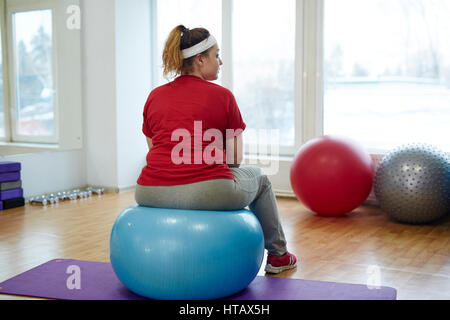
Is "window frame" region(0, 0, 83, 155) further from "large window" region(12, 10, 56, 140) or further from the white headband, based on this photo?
the white headband

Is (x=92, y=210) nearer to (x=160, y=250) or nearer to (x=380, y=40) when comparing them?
(x=160, y=250)

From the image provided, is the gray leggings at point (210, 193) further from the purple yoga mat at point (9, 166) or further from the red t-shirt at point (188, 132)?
the purple yoga mat at point (9, 166)

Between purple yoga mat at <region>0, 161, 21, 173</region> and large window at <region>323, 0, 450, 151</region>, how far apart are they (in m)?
2.57

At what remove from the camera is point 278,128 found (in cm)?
491

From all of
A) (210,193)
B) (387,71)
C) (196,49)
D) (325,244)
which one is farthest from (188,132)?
(387,71)

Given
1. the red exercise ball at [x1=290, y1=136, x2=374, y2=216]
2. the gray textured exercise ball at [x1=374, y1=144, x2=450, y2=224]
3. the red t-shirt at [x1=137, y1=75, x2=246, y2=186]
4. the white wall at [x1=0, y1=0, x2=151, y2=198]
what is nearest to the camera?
the red t-shirt at [x1=137, y1=75, x2=246, y2=186]

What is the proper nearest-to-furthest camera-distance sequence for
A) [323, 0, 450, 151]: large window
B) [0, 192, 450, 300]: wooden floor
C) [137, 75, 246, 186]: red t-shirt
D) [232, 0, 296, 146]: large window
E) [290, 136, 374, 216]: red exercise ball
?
[137, 75, 246, 186]: red t-shirt → [0, 192, 450, 300]: wooden floor → [290, 136, 374, 216]: red exercise ball → [323, 0, 450, 151]: large window → [232, 0, 296, 146]: large window

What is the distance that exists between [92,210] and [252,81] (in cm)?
187

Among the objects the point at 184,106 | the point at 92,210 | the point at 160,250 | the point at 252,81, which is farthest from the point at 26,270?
the point at 252,81

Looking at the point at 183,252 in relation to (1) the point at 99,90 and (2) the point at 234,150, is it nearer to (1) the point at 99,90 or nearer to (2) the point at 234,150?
(2) the point at 234,150

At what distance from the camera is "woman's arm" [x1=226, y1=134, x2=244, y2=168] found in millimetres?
2256

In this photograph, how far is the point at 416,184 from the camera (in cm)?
346

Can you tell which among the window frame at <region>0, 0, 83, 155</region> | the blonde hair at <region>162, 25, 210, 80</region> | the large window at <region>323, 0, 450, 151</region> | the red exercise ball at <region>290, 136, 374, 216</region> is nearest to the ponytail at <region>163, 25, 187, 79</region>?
the blonde hair at <region>162, 25, 210, 80</region>

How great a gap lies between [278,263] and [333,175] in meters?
1.25
